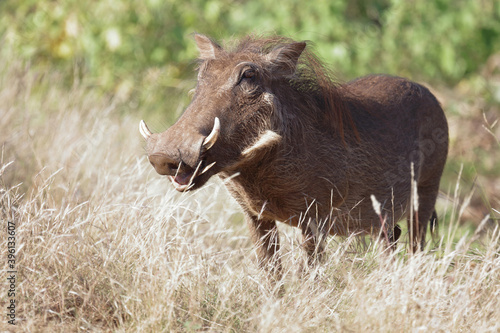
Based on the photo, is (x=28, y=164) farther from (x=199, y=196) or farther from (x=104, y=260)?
(x=104, y=260)

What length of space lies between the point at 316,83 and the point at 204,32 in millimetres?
4717

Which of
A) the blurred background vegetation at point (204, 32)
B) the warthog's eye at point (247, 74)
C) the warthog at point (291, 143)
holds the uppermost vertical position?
the warthog's eye at point (247, 74)

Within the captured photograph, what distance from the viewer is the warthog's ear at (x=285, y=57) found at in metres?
3.13

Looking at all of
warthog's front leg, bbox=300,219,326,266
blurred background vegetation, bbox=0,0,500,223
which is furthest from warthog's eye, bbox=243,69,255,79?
blurred background vegetation, bbox=0,0,500,223

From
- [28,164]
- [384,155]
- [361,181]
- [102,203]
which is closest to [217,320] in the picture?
[102,203]

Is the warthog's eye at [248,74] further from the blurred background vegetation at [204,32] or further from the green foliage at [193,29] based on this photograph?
the green foliage at [193,29]

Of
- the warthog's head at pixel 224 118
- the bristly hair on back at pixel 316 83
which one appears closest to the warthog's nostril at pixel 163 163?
the warthog's head at pixel 224 118

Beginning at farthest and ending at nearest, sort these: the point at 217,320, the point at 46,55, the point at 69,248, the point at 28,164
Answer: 1. the point at 46,55
2. the point at 28,164
3. the point at 69,248
4. the point at 217,320

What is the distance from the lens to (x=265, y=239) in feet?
11.1

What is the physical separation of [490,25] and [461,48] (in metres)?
0.52

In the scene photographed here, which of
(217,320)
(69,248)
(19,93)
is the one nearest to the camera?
(217,320)

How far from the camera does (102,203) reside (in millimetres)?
3293

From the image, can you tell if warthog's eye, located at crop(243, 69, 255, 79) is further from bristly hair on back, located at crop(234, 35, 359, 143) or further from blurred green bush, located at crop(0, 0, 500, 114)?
blurred green bush, located at crop(0, 0, 500, 114)

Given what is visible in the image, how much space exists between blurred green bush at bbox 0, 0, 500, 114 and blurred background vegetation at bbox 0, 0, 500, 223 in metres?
0.01
